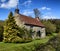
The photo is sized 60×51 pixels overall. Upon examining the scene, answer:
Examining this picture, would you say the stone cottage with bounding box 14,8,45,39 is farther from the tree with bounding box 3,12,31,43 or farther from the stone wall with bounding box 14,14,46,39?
the tree with bounding box 3,12,31,43

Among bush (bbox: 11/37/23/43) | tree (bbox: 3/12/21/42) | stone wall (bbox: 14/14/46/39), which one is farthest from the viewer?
stone wall (bbox: 14/14/46/39)

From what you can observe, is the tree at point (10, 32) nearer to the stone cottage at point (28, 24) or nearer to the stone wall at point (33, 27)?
the stone wall at point (33, 27)

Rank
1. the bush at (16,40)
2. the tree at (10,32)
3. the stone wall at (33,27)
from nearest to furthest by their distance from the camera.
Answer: the bush at (16,40), the tree at (10,32), the stone wall at (33,27)

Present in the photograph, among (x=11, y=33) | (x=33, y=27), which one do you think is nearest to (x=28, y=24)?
(x=33, y=27)

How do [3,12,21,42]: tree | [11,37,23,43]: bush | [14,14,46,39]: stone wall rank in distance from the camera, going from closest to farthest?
[11,37,23,43]: bush
[3,12,21,42]: tree
[14,14,46,39]: stone wall

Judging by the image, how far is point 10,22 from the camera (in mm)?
39594

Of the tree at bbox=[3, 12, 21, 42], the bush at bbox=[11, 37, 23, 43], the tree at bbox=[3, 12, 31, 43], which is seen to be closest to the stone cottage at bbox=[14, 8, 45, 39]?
the tree at bbox=[3, 12, 31, 43]

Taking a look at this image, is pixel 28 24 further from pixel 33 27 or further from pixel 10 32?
pixel 10 32

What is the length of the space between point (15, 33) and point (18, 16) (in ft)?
28.3

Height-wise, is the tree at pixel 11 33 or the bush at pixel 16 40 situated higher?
the tree at pixel 11 33

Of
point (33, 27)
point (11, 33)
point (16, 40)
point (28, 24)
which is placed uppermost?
point (28, 24)

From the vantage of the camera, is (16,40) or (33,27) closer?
(16,40)

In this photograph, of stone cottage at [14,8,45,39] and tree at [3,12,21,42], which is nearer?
tree at [3,12,21,42]

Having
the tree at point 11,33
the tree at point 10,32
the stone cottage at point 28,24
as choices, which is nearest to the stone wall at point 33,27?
the stone cottage at point 28,24
